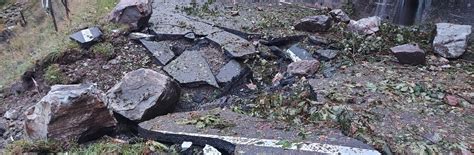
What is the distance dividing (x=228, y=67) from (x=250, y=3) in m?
2.19

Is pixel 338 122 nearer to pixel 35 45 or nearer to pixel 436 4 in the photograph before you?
pixel 436 4

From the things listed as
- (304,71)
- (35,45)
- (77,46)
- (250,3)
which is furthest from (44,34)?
(304,71)

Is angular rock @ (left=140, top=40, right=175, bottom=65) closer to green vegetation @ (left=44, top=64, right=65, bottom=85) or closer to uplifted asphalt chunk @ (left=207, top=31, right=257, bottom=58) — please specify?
uplifted asphalt chunk @ (left=207, top=31, right=257, bottom=58)

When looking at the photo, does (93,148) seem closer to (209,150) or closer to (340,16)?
(209,150)

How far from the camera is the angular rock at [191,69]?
4.03 meters

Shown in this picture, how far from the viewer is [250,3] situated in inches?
241

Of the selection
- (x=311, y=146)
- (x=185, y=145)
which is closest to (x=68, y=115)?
(x=185, y=145)

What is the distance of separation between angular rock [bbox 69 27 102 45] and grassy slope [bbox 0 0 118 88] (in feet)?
0.35

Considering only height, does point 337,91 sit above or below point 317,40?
below

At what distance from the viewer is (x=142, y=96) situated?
10.9ft

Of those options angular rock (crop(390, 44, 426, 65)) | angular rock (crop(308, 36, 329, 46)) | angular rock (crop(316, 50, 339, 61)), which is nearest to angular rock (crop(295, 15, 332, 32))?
angular rock (crop(308, 36, 329, 46))

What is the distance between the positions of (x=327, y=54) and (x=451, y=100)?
1.34m

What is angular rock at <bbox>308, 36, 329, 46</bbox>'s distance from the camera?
14.7ft

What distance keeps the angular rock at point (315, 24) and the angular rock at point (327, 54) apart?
1.96 feet
